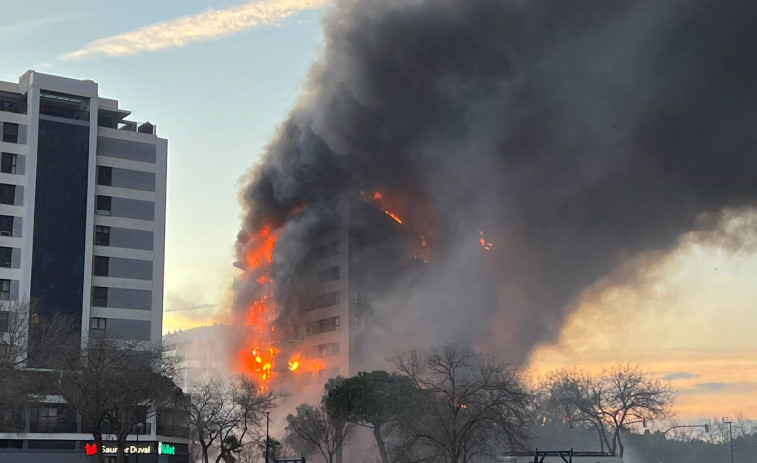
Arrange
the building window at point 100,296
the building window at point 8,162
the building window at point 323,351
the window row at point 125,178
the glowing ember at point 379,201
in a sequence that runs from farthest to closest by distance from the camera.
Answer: the building window at point 323,351, the glowing ember at point 379,201, the window row at point 125,178, the building window at point 100,296, the building window at point 8,162

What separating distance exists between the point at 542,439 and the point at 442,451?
67.4 m

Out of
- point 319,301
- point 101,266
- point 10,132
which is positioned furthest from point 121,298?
point 319,301

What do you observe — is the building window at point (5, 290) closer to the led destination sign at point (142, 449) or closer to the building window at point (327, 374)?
the led destination sign at point (142, 449)

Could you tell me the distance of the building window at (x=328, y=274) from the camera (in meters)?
135

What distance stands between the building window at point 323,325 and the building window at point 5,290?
47.5 metres

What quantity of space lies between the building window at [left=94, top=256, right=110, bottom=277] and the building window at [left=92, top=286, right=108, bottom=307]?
1.58 m

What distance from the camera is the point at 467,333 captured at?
11725 cm

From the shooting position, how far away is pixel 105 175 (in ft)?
353

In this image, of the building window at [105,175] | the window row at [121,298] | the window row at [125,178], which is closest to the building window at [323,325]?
the window row at [121,298]

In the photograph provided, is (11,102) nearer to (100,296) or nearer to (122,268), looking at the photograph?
(122,268)

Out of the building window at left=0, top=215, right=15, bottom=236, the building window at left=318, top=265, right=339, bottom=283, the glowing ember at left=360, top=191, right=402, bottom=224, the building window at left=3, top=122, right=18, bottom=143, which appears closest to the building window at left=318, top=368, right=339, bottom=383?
the building window at left=318, top=265, right=339, bottom=283

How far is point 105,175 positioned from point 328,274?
127 feet

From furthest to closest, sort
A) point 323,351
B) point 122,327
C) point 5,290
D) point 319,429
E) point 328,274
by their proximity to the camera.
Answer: point 328,274 < point 323,351 < point 122,327 < point 319,429 < point 5,290

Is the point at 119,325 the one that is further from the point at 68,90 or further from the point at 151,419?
the point at 68,90
